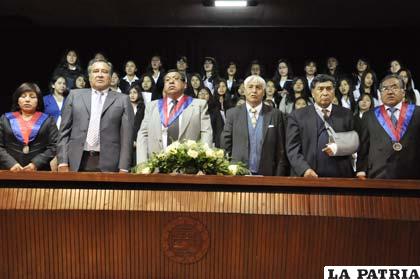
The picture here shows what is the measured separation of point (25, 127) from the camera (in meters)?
3.37

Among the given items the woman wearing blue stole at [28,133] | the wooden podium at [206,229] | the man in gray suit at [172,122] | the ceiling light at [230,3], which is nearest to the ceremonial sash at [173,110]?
the man in gray suit at [172,122]

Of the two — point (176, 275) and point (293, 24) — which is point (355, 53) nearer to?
point (293, 24)

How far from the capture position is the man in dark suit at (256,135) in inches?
138

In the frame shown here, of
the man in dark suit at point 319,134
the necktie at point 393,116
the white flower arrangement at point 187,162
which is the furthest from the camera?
the necktie at point 393,116

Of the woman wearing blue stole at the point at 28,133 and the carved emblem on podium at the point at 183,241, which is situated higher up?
the woman wearing blue stole at the point at 28,133

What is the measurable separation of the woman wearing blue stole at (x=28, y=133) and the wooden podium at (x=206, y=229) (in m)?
0.94

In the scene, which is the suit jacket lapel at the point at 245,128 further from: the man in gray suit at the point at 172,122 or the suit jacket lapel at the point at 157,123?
the suit jacket lapel at the point at 157,123

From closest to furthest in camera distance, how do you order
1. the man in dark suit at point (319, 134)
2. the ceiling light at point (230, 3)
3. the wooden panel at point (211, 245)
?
1. the wooden panel at point (211, 245)
2. the man in dark suit at point (319, 134)
3. the ceiling light at point (230, 3)

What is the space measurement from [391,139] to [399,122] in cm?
11

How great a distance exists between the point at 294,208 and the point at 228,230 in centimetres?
29

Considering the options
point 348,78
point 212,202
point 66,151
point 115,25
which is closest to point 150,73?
point 115,25

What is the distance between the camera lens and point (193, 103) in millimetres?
3629

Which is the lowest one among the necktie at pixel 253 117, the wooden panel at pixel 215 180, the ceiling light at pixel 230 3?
the wooden panel at pixel 215 180

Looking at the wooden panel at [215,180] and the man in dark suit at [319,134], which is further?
the man in dark suit at [319,134]
